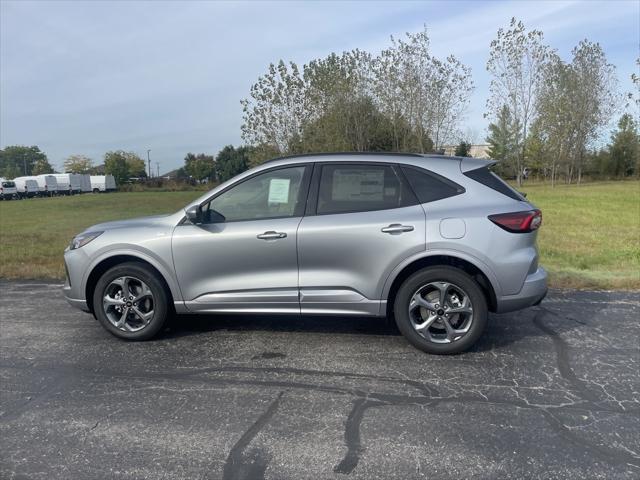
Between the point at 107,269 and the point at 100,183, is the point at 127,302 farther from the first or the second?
the point at 100,183

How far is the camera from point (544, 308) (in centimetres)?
598

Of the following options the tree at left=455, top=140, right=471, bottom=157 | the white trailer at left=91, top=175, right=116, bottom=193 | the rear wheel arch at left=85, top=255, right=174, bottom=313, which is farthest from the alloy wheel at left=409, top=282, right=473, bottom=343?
the white trailer at left=91, top=175, right=116, bottom=193

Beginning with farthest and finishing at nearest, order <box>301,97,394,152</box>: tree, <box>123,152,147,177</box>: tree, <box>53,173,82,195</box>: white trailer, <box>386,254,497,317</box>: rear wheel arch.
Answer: <box>123,152,147,177</box>: tree
<box>53,173,82,195</box>: white trailer
<box>301,97,394,152</box>: tree
<box>386,254,497,317</box>: rear wheel arch

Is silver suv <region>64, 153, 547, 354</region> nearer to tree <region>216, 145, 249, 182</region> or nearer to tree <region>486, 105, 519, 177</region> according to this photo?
tree <region>486, 105, 519, 177</region>

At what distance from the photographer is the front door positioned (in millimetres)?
4613

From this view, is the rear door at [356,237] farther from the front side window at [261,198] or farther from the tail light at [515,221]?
the tail light at [515,221]

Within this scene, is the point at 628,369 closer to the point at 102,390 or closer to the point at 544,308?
the point at 544,308

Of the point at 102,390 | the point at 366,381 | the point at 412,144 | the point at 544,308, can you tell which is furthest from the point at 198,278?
the point at 412,144

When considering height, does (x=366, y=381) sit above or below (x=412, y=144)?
below

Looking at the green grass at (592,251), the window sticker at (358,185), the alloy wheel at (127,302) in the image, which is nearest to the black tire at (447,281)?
the window sticker at (358,185)

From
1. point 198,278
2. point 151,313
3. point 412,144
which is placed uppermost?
point 412,144

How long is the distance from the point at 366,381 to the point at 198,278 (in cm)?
184

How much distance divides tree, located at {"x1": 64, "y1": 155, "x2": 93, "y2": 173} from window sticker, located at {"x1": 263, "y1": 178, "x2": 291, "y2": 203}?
122903 millimetres

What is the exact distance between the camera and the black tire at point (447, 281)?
14.4 feet
